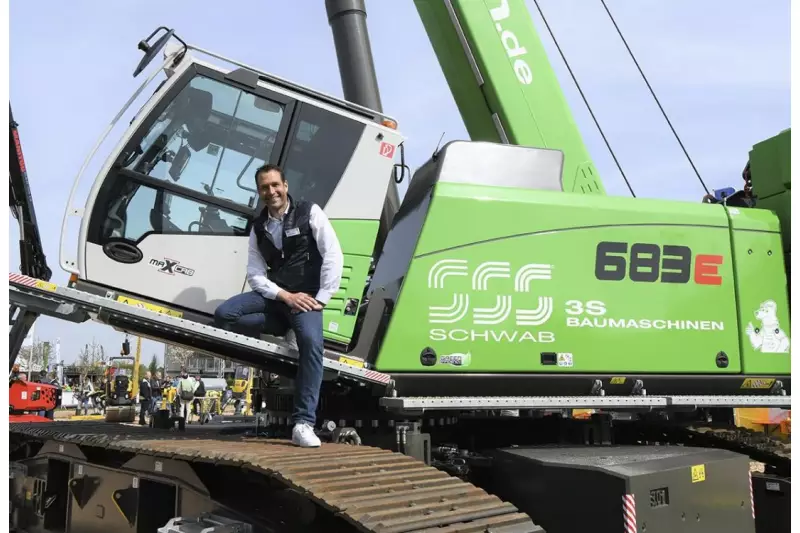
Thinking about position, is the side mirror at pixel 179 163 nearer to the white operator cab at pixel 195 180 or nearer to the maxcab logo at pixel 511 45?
the white operator cab at pixel 195 180

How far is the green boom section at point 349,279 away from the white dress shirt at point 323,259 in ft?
1.14

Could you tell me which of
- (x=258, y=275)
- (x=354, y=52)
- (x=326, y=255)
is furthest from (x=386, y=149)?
(x=354, y=52)

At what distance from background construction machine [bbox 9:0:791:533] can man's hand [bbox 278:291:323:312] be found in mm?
311

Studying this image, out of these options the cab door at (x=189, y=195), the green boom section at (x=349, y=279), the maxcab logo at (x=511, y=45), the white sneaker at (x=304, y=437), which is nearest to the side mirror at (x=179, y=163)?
the cab door at (x=189, y=195)

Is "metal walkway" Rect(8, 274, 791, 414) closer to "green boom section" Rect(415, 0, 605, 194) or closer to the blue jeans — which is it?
the blue jeans

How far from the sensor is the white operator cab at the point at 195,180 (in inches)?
168

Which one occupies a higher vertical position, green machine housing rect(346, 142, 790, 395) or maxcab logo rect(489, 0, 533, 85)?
maxcab logo rect(489, 0, 533, 85)

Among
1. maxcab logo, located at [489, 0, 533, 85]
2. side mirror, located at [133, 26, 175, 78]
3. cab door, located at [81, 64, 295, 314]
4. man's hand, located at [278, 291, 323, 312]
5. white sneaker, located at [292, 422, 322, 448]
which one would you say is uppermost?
maxcab logo, located at [489, 0, 533, 85]

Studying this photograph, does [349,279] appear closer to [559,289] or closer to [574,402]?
[559,289]

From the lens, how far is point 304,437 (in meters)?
3.88

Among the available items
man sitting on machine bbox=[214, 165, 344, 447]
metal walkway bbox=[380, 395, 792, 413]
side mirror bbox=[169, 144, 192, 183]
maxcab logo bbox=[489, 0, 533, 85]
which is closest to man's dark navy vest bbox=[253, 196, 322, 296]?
man sitting on machine bbox=[214, 165, 344, 447]

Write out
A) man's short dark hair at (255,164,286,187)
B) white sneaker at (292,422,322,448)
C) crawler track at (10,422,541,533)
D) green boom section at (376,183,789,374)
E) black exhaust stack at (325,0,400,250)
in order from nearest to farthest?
crawler track at (10,422,541,533) → white sneaker at (292,422,322,448) → man's short dark hair at (255,164,286,187) → green boom section at (376,183,789,374) → black exhaust stack at (325,0,400,250)

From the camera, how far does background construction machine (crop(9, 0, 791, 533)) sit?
4074mm

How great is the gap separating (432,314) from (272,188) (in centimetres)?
124
